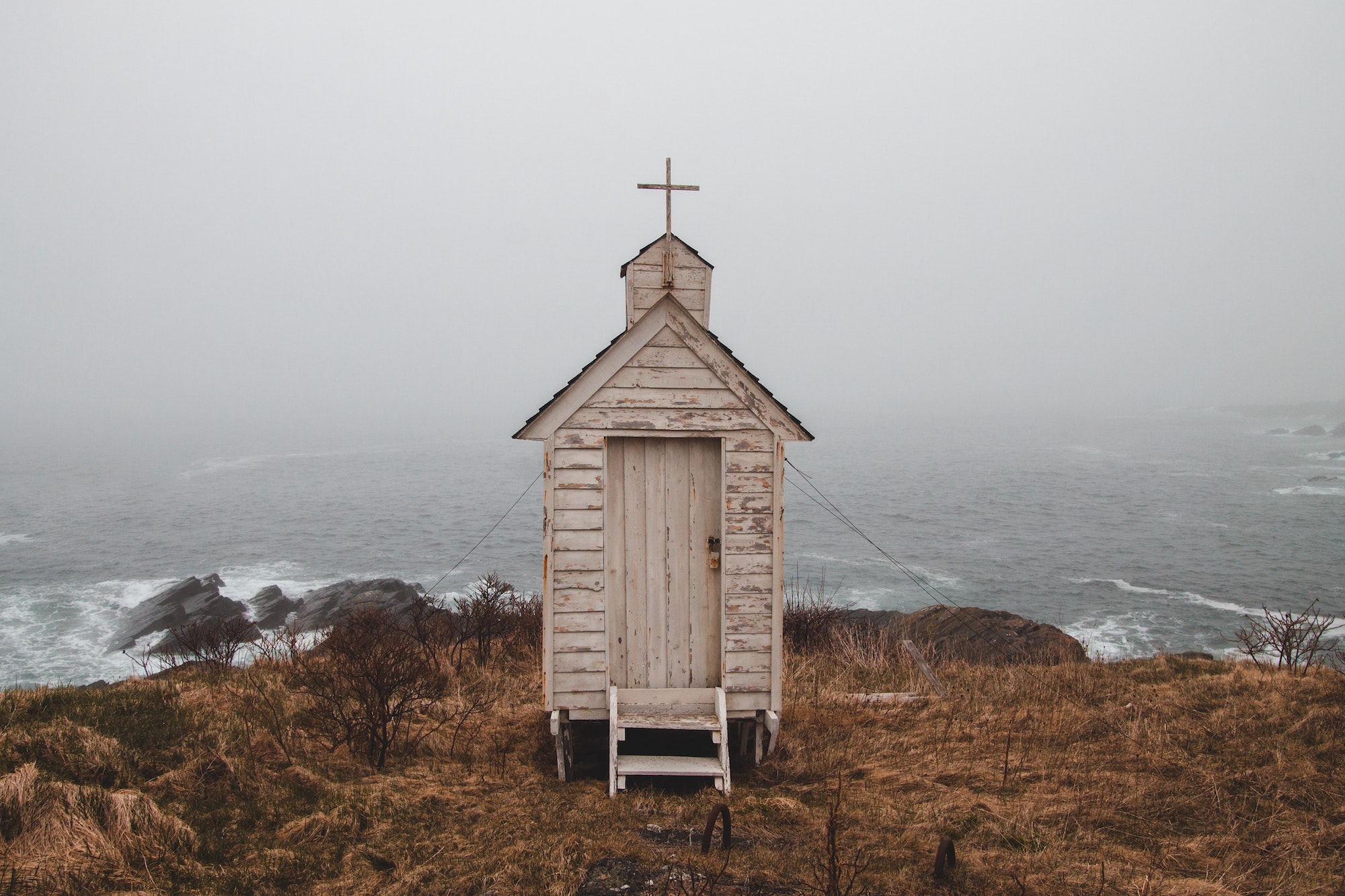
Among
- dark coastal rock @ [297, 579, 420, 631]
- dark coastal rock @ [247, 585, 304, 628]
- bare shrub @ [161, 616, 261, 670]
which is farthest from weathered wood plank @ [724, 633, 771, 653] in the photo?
dark coastal rock @ [247, 585, 304, 628]

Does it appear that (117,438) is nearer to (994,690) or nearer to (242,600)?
(242,600)

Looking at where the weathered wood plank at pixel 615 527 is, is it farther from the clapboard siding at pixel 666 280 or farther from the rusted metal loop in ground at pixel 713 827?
the rusted metal loop in ground at pixel 713 827

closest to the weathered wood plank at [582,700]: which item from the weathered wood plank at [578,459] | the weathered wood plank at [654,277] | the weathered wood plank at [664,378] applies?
the weathered wood plank at [578,459]

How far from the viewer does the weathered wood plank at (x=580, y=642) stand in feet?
23.2

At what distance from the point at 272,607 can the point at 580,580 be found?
2592cm

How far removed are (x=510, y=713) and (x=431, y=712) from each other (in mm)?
837

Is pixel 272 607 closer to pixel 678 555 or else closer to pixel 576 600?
pixel 576 600

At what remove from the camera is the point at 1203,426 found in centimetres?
14012

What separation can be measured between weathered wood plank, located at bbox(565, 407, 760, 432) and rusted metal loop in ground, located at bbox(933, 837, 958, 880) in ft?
11.6

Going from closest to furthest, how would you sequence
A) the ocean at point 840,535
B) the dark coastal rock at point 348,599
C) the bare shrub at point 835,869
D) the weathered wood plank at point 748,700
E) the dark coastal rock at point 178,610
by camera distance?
the bare shrub at point 835,869
the weathered wood plank at point 748,700
the dark coastal rock at point 178,610
the dark coastal rock at point 348,599
the ocean at point 840,535

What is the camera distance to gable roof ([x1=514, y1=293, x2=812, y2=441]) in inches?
273

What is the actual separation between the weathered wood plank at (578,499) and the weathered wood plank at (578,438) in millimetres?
374

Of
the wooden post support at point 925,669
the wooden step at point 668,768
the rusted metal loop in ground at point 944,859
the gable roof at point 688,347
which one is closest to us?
the rusted metal loop in ground at point 944,859

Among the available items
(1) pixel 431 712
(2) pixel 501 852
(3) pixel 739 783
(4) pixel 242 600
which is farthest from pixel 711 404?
(4) pixel 242 600
